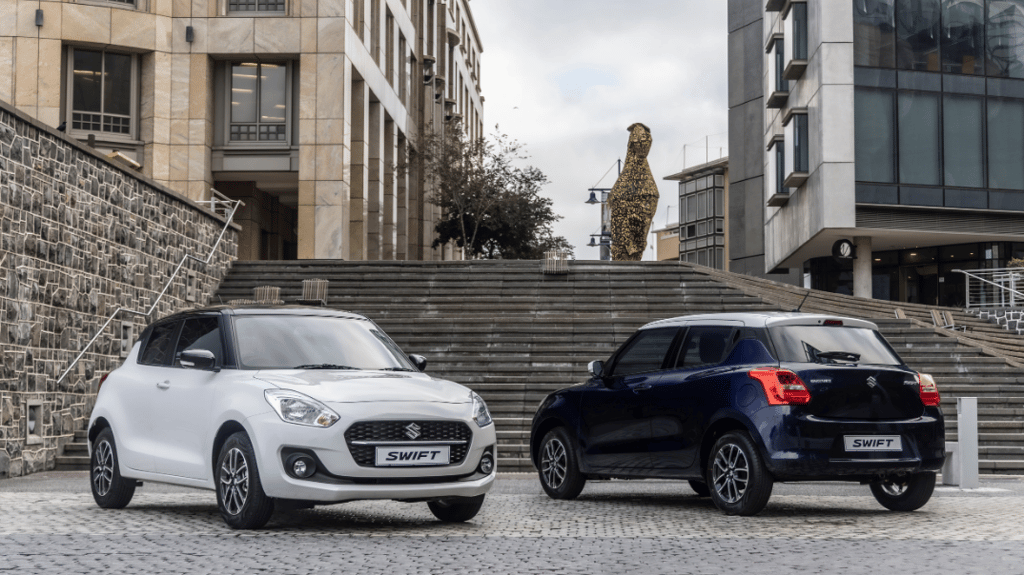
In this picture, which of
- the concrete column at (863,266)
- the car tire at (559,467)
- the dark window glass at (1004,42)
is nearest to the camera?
the car tire at (559,467)

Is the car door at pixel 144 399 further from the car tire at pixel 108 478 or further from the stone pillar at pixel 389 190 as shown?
the stone pillar at pixel 389 190

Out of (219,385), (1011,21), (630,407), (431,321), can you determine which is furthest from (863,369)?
(1011,21)

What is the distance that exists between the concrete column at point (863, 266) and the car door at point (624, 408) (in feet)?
97.6

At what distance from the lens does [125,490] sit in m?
9.47

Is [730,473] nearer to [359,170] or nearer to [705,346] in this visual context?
[705,346]

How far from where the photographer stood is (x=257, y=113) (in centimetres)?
3684

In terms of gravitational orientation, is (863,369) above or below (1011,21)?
below

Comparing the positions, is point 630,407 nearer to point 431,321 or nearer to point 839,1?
point 431,321

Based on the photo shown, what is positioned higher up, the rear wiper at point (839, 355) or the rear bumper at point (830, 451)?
the rear wiper at point (839, 355)

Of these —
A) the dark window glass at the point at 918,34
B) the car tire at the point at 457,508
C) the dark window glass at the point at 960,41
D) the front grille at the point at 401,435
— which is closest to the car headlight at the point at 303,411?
the front grille at the point at 401,435

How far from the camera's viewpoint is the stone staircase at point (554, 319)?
686 inches

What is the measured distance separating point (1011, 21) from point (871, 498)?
30.9 meters

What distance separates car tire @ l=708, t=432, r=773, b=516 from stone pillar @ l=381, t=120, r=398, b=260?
32.5 m

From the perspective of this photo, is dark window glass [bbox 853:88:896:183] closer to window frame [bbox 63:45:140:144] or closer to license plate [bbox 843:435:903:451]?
window frame [bbox 63:45:140:144]
